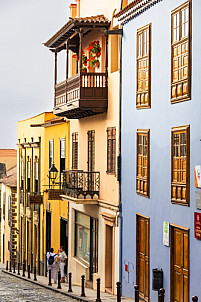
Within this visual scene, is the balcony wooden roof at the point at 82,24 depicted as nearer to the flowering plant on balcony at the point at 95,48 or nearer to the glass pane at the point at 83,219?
the flowering plant on balcony at the point at 95,48

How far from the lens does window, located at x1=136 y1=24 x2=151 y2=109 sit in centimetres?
1838

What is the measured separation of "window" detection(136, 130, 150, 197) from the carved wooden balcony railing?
4720 millimetres

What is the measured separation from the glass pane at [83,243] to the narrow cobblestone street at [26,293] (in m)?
2.34

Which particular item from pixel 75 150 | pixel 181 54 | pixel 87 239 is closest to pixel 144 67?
pixel 181 54

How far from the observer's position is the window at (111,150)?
22281mm

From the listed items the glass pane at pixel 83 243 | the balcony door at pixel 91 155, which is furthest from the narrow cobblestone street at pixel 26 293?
the balcony door at pixel 91 155

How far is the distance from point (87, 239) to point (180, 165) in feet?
36.2

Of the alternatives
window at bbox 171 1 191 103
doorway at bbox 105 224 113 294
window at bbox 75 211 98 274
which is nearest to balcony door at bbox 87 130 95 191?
window at bbox 75 211 98 274

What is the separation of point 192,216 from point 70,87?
34.2 feet

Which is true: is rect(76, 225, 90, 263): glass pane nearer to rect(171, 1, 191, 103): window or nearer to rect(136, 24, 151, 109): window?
rect(136, 24, 151, 109): window

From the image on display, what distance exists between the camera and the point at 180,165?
51.9ft

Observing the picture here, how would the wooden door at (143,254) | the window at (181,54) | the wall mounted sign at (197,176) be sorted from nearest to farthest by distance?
the wall mounted sign at (197,176) < the window at (181,54) < the wooden door at (143,254)

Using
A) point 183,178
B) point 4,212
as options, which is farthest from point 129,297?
point 4,212

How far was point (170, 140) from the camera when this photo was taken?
54.4 ft
